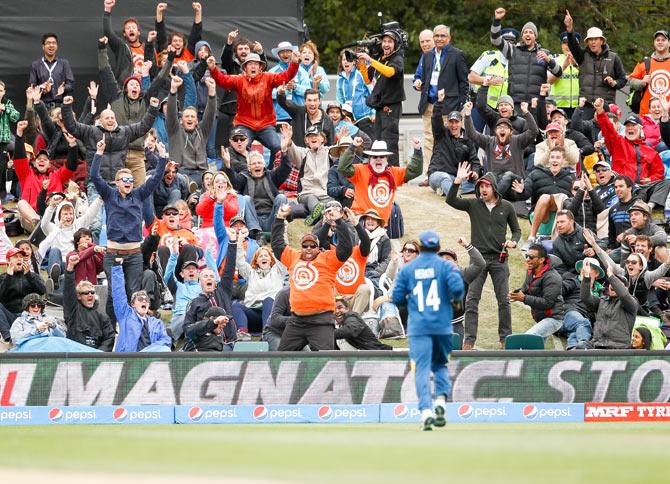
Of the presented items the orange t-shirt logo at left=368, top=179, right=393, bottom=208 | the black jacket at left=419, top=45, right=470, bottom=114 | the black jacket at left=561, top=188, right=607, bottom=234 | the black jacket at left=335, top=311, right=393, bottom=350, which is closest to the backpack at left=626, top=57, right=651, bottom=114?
the black jacket at left=419, top=45, right=470, bottom=114

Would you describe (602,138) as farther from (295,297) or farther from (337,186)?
(295,297)

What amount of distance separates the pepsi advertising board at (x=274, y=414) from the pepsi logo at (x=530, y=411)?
176cm

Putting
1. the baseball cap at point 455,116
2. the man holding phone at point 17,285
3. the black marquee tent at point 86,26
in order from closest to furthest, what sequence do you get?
1. the man holding phone at point 17,285
2. the baseball cap at point 455,116
3. the black marquee tent at point 86,26

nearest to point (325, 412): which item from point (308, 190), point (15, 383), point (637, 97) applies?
point (15, 383)

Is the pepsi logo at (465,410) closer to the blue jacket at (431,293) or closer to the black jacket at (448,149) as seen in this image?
the blue jacket at (431,293)

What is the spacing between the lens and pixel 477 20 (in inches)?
1631

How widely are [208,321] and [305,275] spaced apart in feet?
4.47

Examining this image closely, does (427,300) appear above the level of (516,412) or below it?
above

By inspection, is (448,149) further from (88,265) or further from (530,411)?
(530,411)

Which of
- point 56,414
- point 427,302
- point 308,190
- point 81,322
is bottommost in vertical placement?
point 56,414

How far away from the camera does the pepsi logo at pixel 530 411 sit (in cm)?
1808

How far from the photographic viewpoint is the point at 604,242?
866 inches

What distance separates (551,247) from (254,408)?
5716 millimetres

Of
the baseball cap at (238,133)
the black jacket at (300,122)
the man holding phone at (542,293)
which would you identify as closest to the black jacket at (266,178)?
the baseball cap at (238,133)
